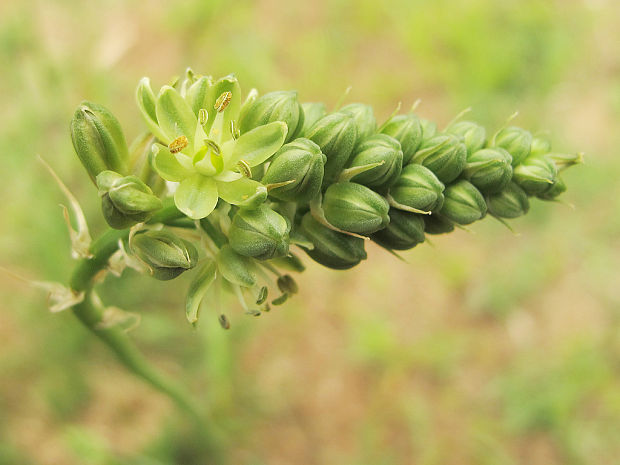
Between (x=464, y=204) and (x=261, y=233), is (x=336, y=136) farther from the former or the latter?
(x=464, y=204)

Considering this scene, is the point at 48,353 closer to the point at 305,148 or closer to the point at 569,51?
the point at 305,148

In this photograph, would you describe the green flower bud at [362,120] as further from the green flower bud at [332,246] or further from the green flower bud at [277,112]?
the green flower bud at [332,246]

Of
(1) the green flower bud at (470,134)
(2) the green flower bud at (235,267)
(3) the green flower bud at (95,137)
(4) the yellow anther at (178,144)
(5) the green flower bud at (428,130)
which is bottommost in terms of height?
(2) the green flower bud at (235,267)

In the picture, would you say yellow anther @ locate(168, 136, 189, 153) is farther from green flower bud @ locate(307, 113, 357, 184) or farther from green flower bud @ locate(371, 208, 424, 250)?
green flower bud @ locate(371, 208, 424, 250)

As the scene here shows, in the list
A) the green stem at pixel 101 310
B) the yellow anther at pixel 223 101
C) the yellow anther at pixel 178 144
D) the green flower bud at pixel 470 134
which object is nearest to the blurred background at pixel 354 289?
the green stem at pixel 101 310

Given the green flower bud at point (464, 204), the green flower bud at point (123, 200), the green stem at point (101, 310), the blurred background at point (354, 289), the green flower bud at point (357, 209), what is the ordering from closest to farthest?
1. the green flower bud at point (123, 200)
2. the green flower bud at point (357, 209)
3. the green flower bud at point (464, 204)
4. the green stem at point (101, 310)
5. the blurred background at point (354, 289)

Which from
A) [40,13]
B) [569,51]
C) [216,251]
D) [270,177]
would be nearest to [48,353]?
[216,251]

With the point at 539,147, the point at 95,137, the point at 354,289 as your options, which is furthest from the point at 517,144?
the point at 354,289

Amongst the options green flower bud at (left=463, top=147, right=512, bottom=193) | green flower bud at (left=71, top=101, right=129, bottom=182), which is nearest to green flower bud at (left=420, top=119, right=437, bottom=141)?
green flower bud at (left=463, top=147, right=512, bottom=193)
